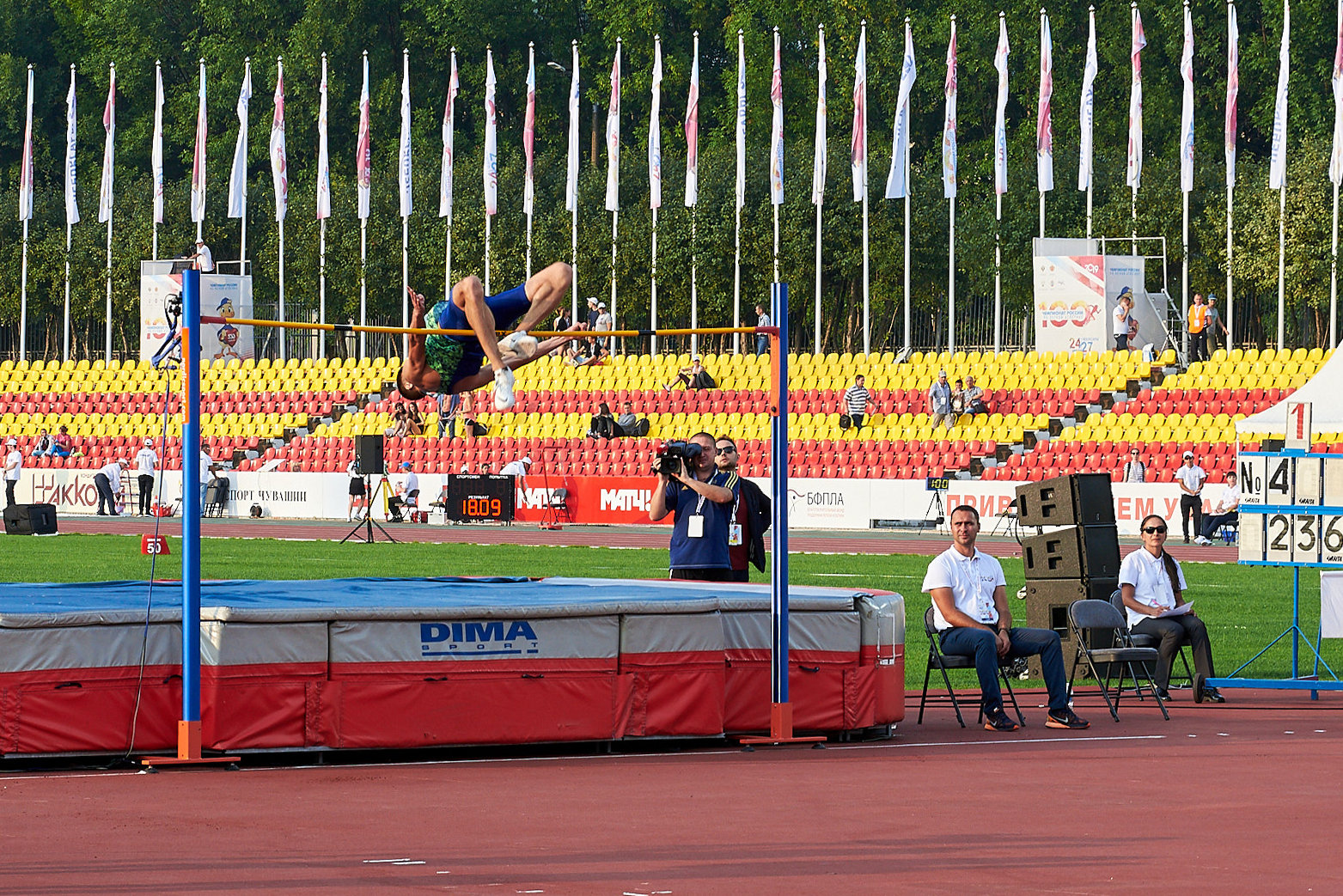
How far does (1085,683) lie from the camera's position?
44.8ft

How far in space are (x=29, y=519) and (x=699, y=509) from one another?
2317 cm

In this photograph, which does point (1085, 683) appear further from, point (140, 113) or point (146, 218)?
point (140, 113)

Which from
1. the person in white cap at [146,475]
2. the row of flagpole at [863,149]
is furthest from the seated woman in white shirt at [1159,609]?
the person in white cap at [146,475]

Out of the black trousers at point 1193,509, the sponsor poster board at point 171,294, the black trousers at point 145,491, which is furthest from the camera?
the sponsor poster board at point 171,294

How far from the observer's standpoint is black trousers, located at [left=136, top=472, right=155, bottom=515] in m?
39.5

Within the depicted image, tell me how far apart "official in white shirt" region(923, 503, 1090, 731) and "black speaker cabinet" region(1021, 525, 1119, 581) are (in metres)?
1.98

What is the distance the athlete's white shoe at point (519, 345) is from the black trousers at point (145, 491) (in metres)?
30.5

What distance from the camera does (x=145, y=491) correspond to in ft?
131

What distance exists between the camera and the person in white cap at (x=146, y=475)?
39531 mm

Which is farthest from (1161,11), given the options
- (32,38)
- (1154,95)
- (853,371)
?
(32,38)

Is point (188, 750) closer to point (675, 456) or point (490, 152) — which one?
point (675, 456)

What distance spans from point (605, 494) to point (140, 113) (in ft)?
138

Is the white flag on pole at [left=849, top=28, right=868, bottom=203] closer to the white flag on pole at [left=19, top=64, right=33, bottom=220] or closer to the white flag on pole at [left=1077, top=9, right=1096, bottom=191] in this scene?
the white flag on pole at [left=1077, top=9, right=1096, bottom=191]

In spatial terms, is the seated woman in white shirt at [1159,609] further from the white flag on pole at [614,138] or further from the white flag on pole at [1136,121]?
the white flag on pole at [614,138]
